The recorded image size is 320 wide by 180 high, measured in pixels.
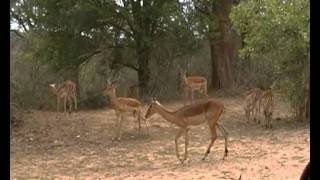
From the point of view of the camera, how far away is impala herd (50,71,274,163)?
950 cm

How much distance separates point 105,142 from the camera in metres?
11.6

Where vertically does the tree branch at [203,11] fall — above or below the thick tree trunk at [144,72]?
above

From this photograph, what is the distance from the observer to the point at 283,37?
12.3m

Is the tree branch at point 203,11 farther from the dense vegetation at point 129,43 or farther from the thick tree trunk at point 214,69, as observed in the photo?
the thick tree trunk at point 214,69

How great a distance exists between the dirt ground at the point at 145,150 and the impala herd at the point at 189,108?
0.34 metres

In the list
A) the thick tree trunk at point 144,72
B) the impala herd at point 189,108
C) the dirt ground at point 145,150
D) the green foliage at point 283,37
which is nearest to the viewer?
the dirt ground at point 145,150

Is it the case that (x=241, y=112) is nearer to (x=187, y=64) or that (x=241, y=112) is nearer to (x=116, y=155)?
(x=116, y=155)

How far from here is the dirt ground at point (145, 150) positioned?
7.93 m

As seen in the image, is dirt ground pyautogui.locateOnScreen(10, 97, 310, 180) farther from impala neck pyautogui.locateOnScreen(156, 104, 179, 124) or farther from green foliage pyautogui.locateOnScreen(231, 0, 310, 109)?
green foliage pyautogui.locateOnScreen(231, 0, 310, 109)

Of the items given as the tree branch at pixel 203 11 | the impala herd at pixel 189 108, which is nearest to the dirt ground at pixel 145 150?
the impala herd at pixel 189 108

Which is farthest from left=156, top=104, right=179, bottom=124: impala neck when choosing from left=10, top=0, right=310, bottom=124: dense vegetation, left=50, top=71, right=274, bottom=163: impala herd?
left=10, top=0, right=310, bottom=124: dense vegetation

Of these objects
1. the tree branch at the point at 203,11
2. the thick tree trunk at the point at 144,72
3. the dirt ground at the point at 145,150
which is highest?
the tree branch at the point at 203,11

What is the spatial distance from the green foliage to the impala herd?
2.43 ft

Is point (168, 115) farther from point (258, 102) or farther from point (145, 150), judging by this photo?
point (258, 102)
